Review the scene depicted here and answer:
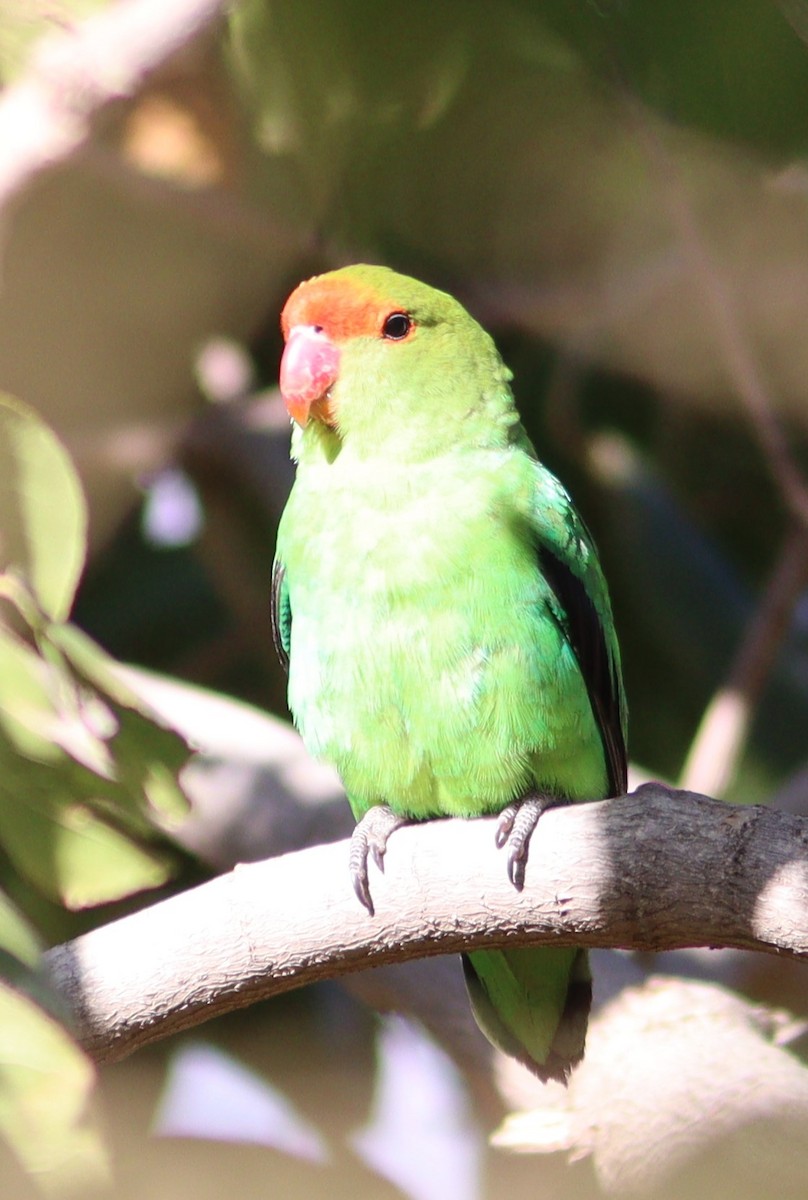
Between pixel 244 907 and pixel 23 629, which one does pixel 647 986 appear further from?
pixel 23 629

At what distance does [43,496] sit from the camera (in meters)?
2.22

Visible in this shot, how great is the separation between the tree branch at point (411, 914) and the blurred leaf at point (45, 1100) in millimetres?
536

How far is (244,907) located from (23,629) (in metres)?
0.64

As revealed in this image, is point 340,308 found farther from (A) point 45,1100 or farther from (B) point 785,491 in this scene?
(A) point 45,1100

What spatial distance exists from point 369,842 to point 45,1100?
120 centimetres

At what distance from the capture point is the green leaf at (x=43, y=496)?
2201 millimetres

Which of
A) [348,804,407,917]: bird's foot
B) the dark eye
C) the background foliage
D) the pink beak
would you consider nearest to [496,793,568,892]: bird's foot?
[348,804,407,917]: bird's foot

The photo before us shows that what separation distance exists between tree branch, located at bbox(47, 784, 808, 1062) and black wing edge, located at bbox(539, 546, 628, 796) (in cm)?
73

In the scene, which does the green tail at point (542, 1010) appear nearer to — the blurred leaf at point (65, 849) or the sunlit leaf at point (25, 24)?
the blurred leaf at point (65, 849)

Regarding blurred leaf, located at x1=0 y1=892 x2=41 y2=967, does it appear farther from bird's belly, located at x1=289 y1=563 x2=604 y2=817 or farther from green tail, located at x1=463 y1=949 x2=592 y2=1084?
green tail, located at x1=463 y1=949 x2=592 y2=1084

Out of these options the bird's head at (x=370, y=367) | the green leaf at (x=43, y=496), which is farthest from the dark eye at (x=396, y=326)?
the green leaf at (x=43, y=496)

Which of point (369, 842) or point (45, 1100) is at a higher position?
point (45, 1100)

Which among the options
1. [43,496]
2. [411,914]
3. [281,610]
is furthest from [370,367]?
[411,914]

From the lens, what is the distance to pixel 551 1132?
133 inches
